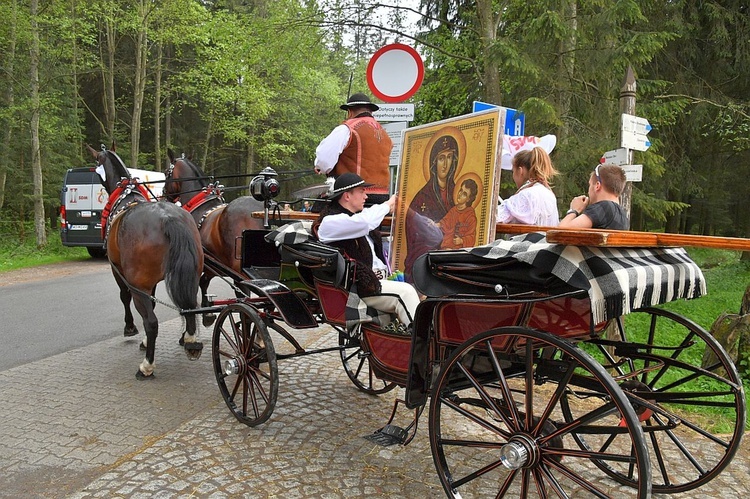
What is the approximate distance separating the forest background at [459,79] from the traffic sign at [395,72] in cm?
134

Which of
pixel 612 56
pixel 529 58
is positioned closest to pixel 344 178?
pixel 529 58

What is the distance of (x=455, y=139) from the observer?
3.30 m

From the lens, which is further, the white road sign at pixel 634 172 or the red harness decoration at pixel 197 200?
the red harness decoration at pixel 197 200

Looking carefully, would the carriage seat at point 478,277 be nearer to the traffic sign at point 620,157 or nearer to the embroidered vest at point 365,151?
the embroidered vest at point 365,151

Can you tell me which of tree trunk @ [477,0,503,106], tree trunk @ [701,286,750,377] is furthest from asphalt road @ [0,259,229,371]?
tree trunk @ [701,286,750,377]

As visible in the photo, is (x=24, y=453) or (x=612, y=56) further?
(x=612, y=56)

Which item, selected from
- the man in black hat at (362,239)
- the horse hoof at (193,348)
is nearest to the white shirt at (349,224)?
the man in black hat at (362,239)

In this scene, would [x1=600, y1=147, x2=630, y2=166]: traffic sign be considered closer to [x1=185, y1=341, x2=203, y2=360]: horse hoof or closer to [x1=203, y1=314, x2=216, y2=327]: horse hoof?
[x1=185, y1=341, x2=203, y2=360]: horse hoof

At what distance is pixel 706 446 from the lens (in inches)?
151

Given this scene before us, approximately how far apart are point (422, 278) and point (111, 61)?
2047cm

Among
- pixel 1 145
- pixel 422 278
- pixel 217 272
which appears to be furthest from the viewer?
pixel 1 145

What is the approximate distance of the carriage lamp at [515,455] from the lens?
243cm

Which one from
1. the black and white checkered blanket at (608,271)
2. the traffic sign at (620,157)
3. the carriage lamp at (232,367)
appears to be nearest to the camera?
the black and white checkered blanket at (608,271)

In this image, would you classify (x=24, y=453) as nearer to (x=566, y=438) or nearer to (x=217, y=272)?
(x=217, y=272)
